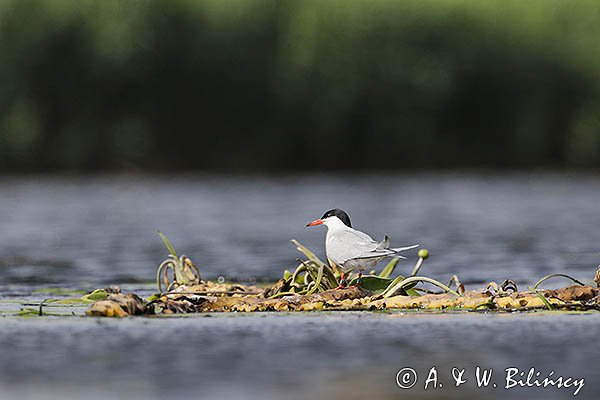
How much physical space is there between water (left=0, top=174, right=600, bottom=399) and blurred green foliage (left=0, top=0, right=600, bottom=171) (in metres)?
7.20

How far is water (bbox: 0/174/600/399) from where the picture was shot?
9812 millimetres

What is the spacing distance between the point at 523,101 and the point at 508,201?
15891mm

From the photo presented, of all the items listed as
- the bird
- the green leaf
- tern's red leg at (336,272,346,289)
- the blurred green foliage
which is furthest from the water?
the blurred green foliage

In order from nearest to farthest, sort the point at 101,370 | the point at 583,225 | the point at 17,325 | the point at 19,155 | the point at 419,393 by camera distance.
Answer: the point at 419,393, the point at 101,370, the point at 17,325, the point at 583,225, the point at 19,155

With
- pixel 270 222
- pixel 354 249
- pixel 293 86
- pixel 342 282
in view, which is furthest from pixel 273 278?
pixel 293 86

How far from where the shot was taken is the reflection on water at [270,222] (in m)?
20.6

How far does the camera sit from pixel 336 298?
1313 cm

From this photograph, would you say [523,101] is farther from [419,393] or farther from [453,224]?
[419,393]

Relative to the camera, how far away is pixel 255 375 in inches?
389

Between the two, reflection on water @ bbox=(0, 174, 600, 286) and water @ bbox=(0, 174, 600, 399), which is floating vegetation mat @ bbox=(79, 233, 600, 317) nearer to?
water @ bbox=(0, 174, 600, 399)

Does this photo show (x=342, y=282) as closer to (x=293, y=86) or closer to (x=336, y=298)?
(x=336, y=298)

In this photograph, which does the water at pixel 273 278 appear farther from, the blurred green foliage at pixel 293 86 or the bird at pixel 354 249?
the blurred green foliage at pixel 293 86

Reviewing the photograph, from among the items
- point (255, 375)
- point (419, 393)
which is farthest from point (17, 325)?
point (419, 393)

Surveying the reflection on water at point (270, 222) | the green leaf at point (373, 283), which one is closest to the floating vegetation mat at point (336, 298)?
the green leaf at point (373, 283)
